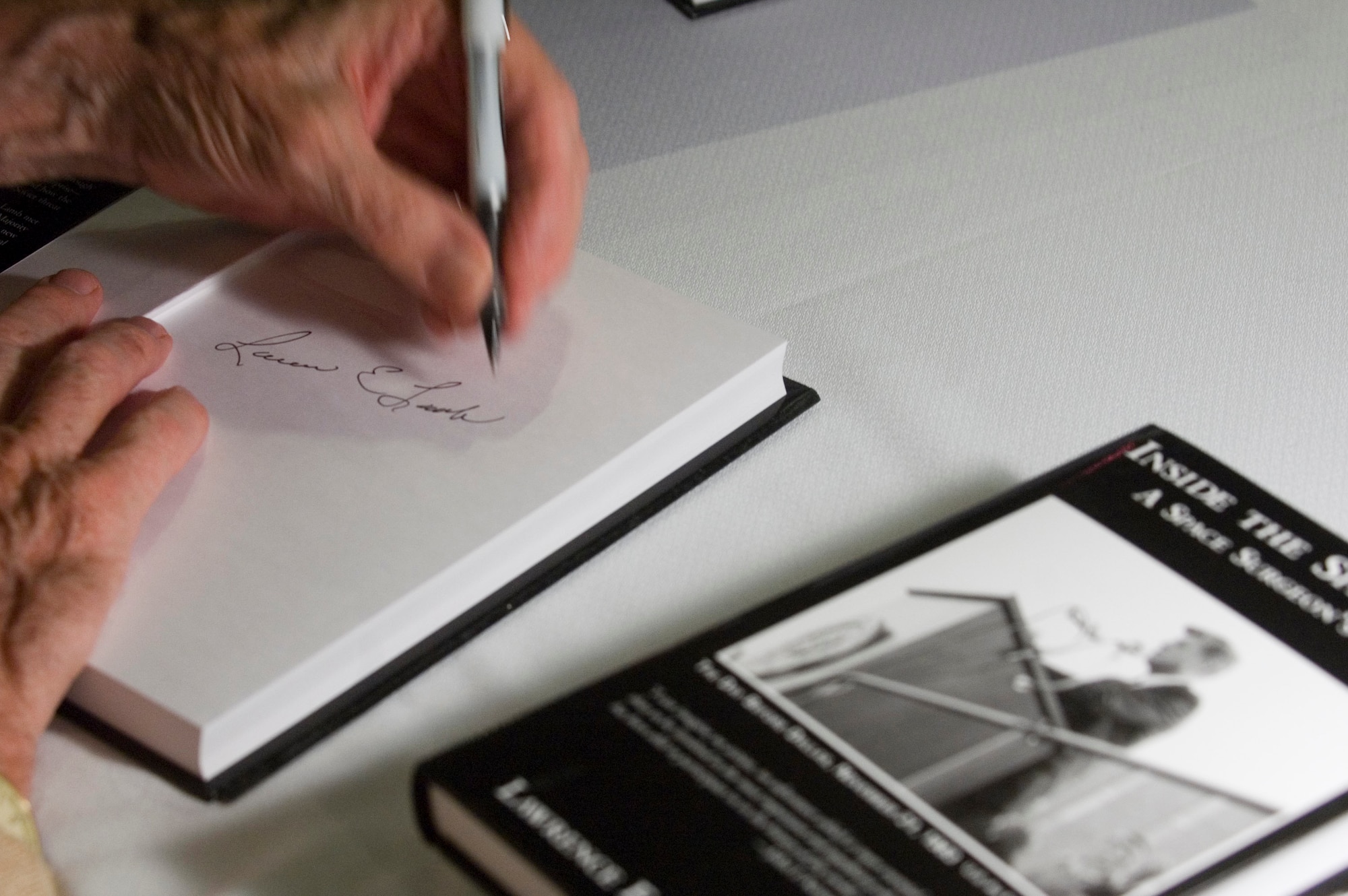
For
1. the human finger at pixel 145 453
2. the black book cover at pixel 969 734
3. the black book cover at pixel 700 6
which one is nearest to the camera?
the black book cover at pixel 969 734

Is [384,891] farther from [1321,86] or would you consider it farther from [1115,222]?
[1321,86]

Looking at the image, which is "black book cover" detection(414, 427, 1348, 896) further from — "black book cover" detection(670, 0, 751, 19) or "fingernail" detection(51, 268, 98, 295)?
"black book cover" detection(670, 0, 751, 19)

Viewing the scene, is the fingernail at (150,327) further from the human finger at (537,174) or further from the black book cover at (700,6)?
the black book cover at (700,6)

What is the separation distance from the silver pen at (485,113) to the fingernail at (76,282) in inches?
6.8

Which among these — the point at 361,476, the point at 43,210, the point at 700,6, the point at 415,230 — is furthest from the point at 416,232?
the point at 700,6

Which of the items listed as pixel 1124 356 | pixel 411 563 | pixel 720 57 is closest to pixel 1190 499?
pixel 1124 356

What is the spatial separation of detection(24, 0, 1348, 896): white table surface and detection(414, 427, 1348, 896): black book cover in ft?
0.21

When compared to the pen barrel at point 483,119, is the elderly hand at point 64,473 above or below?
below

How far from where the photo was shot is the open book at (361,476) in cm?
43

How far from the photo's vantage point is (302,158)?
569 mm

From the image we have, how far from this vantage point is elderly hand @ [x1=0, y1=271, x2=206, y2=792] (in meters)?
0.43

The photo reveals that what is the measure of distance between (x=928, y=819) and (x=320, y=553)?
0.76ft
